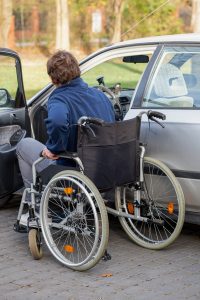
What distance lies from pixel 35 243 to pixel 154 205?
962mm

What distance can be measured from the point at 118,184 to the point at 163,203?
0.52 m

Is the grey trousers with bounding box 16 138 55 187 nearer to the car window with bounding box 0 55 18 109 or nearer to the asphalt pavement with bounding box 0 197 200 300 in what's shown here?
the asphalt pavement with bounding box 0 197 200 300

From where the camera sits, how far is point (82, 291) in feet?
15.2

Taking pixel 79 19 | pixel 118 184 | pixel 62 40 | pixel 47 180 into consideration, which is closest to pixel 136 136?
pixel 118 184

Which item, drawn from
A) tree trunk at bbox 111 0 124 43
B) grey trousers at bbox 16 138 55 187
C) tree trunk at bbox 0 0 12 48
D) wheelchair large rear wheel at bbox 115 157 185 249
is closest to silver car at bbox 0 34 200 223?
wheelchair large rear wheel at bbox 115 157 185 249

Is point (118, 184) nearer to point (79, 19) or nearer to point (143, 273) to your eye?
point (143, 273)

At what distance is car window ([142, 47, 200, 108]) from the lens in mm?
5559

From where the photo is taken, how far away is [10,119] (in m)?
6.38

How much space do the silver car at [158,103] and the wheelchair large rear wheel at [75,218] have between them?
76cm

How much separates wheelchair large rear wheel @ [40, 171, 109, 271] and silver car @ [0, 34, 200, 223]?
0.76 m

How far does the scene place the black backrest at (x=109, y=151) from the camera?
5.00 metres

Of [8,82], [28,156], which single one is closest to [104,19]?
Result: [8,82]

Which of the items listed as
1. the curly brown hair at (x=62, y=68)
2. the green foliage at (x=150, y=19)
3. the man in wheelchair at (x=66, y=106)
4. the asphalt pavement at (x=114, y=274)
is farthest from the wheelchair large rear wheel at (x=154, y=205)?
the green foliage at (x=150, y=19)

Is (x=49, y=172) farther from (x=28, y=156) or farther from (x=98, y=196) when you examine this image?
(x=98, y=196)
